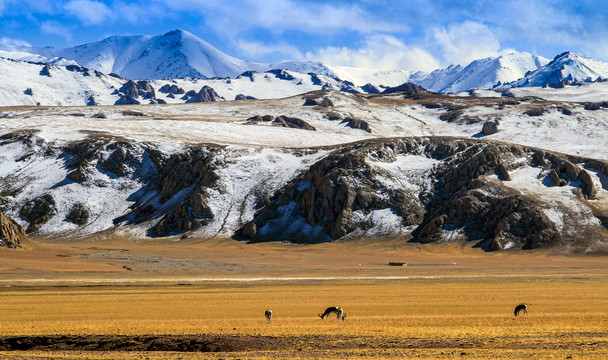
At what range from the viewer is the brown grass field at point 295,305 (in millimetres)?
27016

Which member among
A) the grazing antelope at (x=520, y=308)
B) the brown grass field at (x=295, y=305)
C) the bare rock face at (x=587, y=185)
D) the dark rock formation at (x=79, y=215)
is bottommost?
the brown grass field at (x=295, y=305)

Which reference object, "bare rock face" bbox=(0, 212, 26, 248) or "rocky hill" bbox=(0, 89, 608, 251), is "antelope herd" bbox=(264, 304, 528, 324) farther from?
"bare rock face" bbox=(0, 212, 26, 248)

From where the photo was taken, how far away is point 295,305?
4466 centimetres

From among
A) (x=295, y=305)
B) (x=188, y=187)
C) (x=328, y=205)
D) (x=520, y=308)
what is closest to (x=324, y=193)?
(x=328, y=205)

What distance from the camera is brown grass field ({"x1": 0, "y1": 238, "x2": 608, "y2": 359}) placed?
88.6ft

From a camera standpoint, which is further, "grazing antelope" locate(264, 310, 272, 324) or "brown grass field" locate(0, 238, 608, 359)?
"grazing antelope" locate(264, 310, 272, 324)

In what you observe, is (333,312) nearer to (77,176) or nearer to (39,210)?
(39,210)

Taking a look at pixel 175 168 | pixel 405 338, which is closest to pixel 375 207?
pixel 175 168

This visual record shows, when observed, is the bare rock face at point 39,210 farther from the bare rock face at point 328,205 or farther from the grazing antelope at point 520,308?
the grazing antelope at point 520,308

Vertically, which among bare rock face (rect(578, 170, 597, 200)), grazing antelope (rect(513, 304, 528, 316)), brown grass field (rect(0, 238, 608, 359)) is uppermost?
bare rock face (rect(578, 170, 597, 200))

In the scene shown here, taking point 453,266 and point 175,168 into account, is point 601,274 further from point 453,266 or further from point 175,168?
point 175,168

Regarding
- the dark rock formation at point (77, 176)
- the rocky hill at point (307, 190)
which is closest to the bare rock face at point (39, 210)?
the rocky hill at point (307, 190)

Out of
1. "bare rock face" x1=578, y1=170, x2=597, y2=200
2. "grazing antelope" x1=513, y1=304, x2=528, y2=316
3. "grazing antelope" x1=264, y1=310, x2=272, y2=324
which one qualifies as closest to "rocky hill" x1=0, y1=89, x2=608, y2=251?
"bare rock face" x1=578, y1=170, x2=597, y2=200

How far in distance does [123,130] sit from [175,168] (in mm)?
38928
